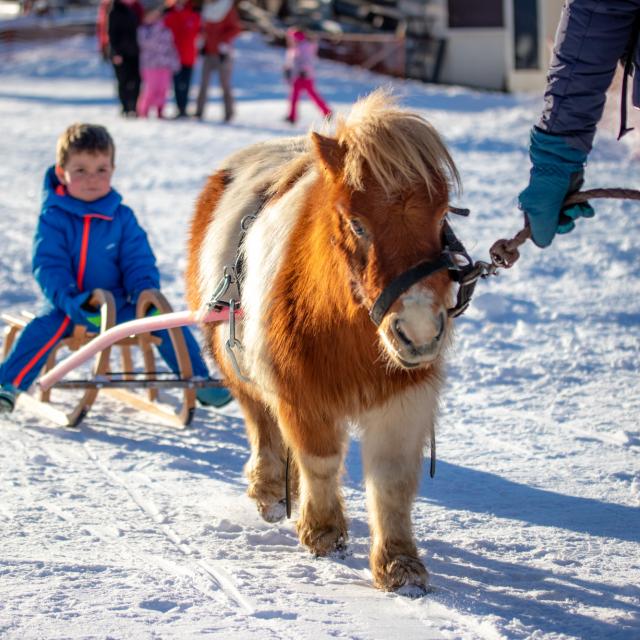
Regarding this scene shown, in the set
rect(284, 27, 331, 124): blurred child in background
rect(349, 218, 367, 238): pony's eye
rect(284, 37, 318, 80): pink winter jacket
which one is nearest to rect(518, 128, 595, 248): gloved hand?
rect(349, 218, 367, 238): pony's eye

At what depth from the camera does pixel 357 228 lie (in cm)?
307

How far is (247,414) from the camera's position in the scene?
14.4ft

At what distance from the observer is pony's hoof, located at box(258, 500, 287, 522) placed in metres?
4.12

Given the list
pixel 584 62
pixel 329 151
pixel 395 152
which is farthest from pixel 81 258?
pixel 584 62

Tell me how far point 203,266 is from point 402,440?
129 centimetres

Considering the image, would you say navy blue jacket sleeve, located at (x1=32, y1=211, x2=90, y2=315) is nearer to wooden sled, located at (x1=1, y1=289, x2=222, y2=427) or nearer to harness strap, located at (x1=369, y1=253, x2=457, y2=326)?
wooden sled, located at (x1=1, y1=289, x2=222, y2=427)

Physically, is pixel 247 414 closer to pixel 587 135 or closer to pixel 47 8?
pixel 587 135

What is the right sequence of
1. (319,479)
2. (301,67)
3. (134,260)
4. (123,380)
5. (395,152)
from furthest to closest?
(301,67) → (134,260) → (123,380) → (319,479) → (395,152)

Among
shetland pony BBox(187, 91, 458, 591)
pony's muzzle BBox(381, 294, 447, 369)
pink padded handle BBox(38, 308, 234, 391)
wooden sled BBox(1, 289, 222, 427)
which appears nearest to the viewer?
pony's muzzle BBox(381, 294, 447, 369)

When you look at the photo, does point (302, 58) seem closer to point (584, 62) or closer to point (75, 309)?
point (75, 309)

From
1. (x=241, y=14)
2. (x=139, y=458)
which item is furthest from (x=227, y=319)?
(x=241, y=14)

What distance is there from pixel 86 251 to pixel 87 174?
0.42m

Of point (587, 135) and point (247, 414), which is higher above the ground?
point (587, 135)

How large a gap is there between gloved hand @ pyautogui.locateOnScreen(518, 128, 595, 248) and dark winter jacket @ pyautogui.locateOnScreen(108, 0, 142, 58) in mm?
14394
